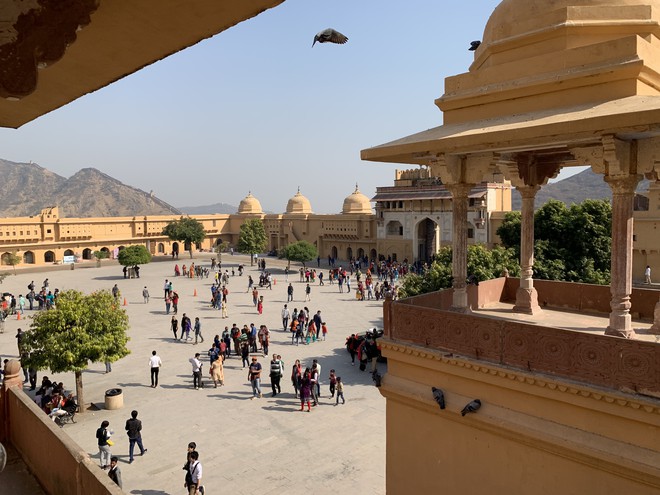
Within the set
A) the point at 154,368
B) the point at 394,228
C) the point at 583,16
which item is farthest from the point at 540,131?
the point at 394,228

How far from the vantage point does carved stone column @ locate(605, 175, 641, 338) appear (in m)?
4.84

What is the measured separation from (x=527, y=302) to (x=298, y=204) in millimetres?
48619

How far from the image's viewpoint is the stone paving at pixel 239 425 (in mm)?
8766

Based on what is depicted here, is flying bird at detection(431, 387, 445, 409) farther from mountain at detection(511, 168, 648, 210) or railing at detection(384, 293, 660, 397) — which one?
mountain at detection(511, 168, 648, 210)

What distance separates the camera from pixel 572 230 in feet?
57.3

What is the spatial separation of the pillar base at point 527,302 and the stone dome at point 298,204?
48.2 meters

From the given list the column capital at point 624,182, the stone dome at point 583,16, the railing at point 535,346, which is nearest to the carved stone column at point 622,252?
the column capital at point 624,182

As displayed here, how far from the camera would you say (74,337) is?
11.4 meters

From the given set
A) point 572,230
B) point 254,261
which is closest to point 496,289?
point 572,230

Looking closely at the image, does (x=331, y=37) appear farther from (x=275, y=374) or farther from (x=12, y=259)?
(x=12, y=259)

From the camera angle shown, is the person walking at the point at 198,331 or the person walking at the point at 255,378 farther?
the person walking at the point at 198,331

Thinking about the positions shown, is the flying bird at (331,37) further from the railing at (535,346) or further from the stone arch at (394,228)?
the stone arch at (394,228)

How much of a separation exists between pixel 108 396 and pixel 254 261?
3288cm

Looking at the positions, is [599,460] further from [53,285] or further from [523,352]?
[53,285]
